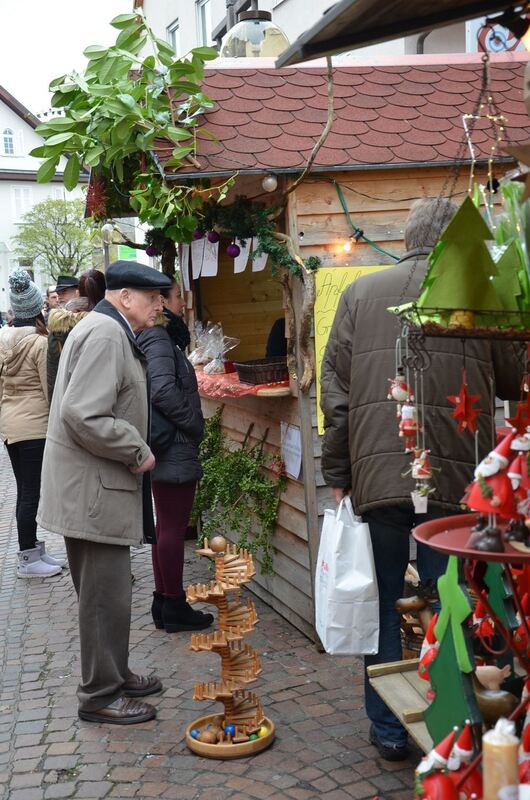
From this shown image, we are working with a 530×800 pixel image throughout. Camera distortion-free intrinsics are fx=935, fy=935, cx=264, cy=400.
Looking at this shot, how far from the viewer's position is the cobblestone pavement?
3.54 metres

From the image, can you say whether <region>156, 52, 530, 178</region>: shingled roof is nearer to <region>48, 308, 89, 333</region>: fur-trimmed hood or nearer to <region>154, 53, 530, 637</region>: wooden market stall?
<region>154, 53, 530, 637</region>: wooden market stall

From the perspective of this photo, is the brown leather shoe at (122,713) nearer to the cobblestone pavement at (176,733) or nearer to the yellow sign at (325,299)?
the cobblestone pavement at (176,733)

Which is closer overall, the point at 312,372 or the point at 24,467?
the point at 312,372

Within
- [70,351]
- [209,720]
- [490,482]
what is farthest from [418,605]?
[70,351]

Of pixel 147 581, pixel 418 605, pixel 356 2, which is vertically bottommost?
pixel 147 581

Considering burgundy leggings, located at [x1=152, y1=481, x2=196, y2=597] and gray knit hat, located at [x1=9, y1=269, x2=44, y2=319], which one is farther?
gray knit hat, located at [x1=9, y1=269, x2=44, y2=319]

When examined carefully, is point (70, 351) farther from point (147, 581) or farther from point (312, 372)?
point (147, 581)

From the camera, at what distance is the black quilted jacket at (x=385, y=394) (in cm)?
321

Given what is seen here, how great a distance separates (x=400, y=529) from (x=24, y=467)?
403cm

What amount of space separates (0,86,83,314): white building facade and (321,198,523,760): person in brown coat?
167 ft

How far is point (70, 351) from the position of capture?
4.05 meters

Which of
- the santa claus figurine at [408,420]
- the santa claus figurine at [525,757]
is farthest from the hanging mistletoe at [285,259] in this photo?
the santa claus figurine at [525,757]

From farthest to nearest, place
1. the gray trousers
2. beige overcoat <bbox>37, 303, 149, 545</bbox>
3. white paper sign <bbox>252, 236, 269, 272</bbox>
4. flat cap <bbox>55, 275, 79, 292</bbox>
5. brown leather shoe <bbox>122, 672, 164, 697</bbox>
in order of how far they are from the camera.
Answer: flat cap <bbox>55, 275, 79, 292</bbox> → white paper sign <bbox>252, 236, 269, 272</bbox> → brown leather shoe <bbox>122, 672, 164, 697</bbox> → the gray trousers → beige overcoat <bbox>37, 303, 149, 545</bbox>

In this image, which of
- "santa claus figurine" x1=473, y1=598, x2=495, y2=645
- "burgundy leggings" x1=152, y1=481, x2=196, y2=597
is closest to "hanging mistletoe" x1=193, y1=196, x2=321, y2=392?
"burgundy leggings" x1=152, y1=481, x2=196, y2=597
